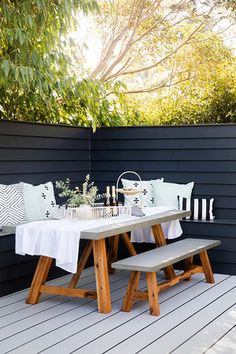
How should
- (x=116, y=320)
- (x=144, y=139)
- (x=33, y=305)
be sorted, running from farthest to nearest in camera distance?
(x=144, y=139) → (x=33, y=305) → (x=116, y=320)

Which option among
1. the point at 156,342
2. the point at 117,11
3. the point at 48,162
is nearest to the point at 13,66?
the point at 48,162

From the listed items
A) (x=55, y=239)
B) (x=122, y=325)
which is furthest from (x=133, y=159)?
(x=122, y=325)

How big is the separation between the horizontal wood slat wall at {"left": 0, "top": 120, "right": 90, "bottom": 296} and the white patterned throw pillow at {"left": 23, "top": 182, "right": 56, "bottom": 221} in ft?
0.64

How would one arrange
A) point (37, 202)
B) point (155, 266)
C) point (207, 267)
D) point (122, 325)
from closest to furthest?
point (122, 325) < point (155, 266) < point (207, 267) < point (37, 202)

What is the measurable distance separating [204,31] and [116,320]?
21.9 ft

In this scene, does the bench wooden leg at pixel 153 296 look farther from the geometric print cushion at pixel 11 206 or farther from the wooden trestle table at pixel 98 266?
the geometric print cushion at pixel 11 206

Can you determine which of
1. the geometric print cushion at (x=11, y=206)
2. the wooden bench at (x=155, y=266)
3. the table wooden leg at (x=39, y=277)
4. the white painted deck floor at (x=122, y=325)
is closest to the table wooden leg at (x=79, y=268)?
the white painted deck floor at (x=122, y=325)

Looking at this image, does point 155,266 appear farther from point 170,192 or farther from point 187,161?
point 187,161

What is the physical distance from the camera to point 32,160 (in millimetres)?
5883

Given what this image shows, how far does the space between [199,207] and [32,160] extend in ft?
5.85

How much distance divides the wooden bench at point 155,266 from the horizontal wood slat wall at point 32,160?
3.41 feet

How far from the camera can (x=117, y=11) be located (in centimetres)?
952

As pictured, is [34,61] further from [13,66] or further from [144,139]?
[144,139]

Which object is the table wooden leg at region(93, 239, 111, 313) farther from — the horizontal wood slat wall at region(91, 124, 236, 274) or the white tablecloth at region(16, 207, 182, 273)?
the horizontal wood slat wall at region(91, 124, 236, 274)
